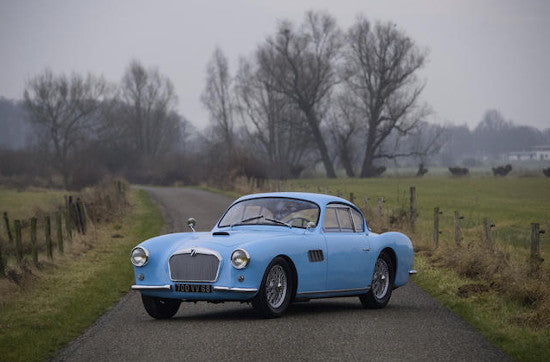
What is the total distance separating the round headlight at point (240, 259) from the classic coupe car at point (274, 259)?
0.01m

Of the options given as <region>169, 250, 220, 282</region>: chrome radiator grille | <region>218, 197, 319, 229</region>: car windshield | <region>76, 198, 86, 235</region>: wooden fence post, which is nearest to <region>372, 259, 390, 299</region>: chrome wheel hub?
<region>218, 197, 319, 229</region>: car windshield

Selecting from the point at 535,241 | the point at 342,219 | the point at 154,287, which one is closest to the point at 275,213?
the point at 342,219

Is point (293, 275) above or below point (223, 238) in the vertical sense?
below

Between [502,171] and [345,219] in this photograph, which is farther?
[502,171]

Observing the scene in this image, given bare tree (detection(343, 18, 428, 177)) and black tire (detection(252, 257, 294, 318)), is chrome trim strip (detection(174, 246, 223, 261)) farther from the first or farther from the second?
bare tree (detection(343, 18, 428, 177))

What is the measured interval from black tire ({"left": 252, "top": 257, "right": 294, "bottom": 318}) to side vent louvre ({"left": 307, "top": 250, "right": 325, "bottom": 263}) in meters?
0.41

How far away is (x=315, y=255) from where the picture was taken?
11266mm

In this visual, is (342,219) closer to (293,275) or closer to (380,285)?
(380,285)

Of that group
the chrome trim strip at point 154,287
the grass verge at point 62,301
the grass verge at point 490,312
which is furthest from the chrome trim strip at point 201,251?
the grass verge at point 490,312

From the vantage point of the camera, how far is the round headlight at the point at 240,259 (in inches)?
403

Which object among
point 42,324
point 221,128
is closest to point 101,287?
point 42,324

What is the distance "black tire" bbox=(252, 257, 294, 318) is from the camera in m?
10.4

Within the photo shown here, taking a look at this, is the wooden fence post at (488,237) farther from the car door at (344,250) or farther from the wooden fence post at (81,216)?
the wooden fence post at (81,216)

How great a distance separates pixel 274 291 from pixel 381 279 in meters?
2.55
